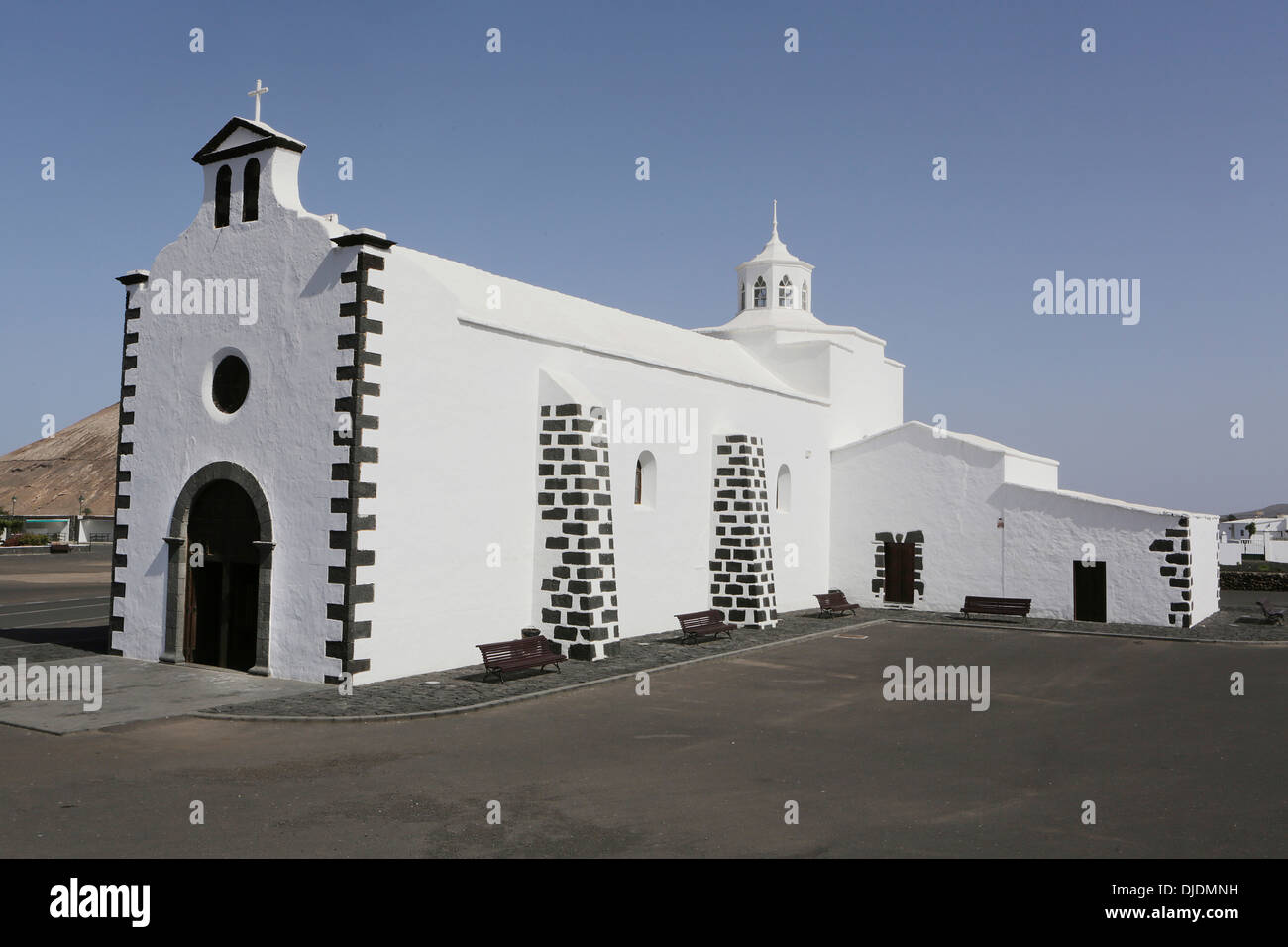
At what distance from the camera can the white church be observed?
47.6 ft

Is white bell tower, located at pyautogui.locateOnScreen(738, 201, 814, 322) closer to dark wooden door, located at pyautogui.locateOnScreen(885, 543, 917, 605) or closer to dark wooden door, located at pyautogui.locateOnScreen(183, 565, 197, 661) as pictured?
dark wooden door, located at pyautogui.locateOnScreen(885, 543, 917, 605)

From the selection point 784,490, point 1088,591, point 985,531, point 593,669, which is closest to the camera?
point 593,669

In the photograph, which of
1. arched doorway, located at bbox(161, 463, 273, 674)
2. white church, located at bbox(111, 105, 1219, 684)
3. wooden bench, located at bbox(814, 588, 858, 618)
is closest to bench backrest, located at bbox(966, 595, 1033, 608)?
white church, located at bbox(111, 105, 1219, 684)

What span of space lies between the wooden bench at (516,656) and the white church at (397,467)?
119 cm

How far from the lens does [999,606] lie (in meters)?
24.6

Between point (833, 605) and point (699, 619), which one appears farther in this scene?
point (833, 605)

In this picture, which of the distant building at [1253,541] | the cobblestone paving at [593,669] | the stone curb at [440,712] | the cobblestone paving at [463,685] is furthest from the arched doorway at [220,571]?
the distant building at [1253,541]

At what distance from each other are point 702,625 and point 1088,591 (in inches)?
451

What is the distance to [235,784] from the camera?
9.10 meters

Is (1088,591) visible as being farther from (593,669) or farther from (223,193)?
(223,193)

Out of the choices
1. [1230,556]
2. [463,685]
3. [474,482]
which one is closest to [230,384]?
[474,482]

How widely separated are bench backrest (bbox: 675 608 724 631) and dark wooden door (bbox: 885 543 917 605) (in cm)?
901
